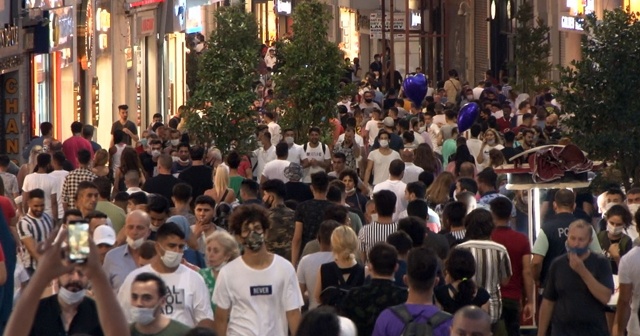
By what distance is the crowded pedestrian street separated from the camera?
29.5 feet

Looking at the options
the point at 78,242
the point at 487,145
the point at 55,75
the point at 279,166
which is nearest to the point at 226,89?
the point at 487,145

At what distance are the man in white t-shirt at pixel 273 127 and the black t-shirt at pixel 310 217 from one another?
511 inches

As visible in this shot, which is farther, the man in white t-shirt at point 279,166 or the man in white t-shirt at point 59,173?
the man in white t-shirt at point 279,166

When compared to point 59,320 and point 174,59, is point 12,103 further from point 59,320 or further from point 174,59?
point 59,320

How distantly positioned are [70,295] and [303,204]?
600cm

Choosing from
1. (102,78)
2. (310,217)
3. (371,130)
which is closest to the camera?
(310,217)

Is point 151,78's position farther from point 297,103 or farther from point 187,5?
point 297,103

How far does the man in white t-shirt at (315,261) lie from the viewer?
1162 cm

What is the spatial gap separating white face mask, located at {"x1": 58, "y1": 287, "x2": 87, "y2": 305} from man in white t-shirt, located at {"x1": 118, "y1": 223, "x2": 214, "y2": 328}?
1.66 metres

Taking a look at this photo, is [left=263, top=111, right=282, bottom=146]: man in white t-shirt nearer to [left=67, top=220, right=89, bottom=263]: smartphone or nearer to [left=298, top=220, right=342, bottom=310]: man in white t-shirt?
[left=298, top=220, right=342, bottom=310]: man in white t-shirt

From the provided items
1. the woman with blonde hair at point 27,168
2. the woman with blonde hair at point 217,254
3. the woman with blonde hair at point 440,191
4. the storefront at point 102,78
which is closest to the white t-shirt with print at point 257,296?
the woman with blonde hair at point 217,254

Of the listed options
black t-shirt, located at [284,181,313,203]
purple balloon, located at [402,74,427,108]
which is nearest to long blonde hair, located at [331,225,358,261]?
black t-shirt, located at [284,181,313,203]

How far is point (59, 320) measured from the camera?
7.99 metres

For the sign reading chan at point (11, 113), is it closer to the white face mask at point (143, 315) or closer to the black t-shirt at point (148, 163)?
the black t-shirt at point (148, 163)
